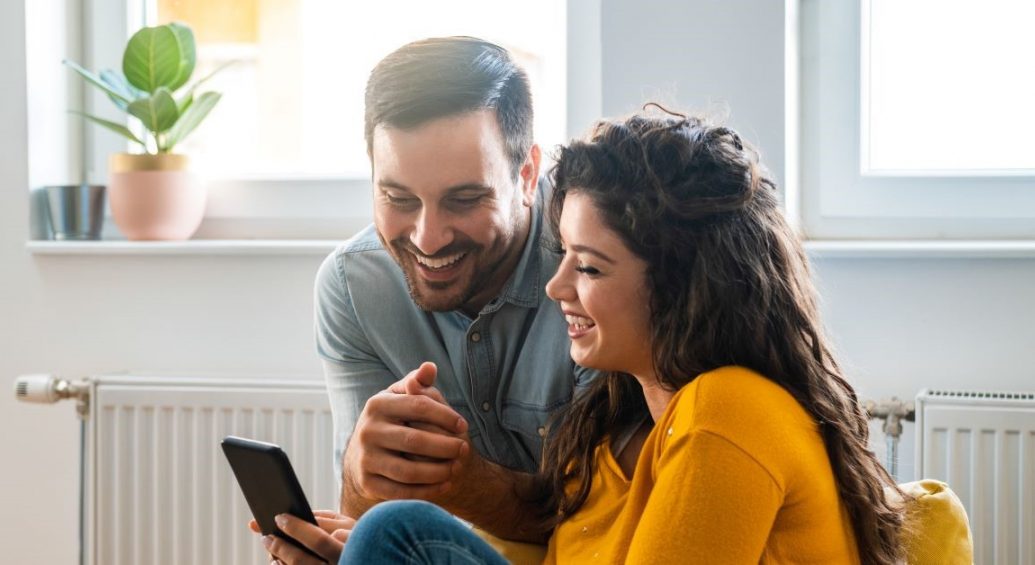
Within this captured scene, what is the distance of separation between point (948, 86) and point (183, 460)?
143cm

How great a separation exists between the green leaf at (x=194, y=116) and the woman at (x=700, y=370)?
3.50 feet

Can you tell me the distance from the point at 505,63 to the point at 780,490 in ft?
2.32

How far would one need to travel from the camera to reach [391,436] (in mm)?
1294

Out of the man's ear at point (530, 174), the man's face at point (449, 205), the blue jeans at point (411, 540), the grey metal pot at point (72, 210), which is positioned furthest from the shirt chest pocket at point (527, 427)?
the grey metal pot at point (72, 210)

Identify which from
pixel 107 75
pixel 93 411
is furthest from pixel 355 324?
pixel 107 75

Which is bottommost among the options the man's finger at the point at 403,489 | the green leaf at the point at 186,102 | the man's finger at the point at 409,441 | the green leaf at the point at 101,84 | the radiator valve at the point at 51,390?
the man's finger at the point at 403,489

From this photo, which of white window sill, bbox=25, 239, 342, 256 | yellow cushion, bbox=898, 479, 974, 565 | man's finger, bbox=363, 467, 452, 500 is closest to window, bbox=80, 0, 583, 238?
white window sill, bbox=25, 239, 342, 256

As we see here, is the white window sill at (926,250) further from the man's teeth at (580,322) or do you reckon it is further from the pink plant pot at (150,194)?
the pink plant pot at (150,194)

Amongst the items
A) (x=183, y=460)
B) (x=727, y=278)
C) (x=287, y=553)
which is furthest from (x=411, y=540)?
(x=183, y=460)

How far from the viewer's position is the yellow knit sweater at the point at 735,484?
1000 mm

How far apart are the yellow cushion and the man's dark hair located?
63 cm

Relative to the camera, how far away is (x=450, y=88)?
143cm

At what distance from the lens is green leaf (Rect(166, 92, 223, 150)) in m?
2.15

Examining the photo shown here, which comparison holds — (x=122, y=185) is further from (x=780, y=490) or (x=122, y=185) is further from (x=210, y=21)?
(x=780, y=490)
